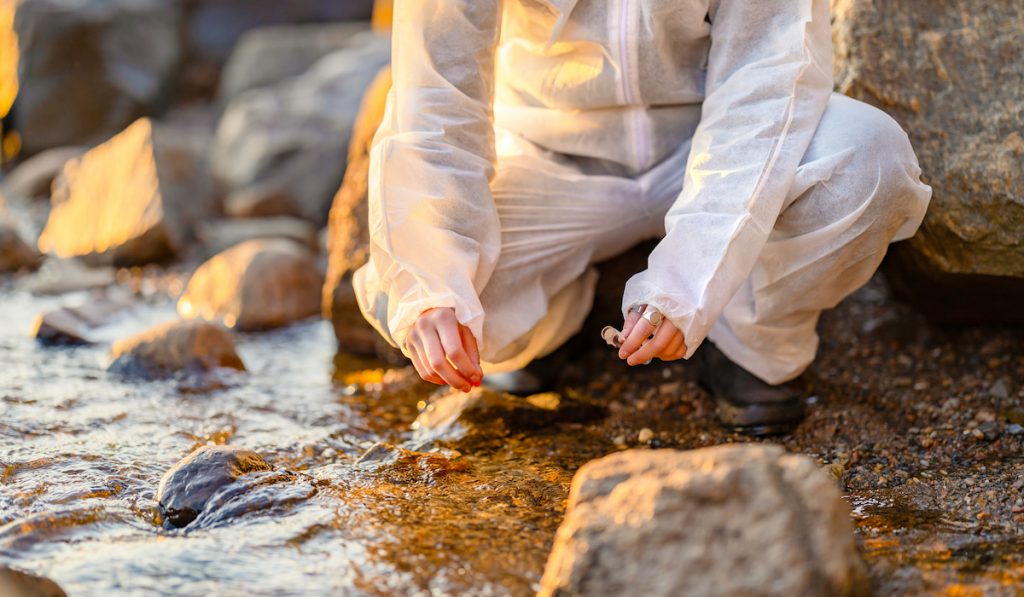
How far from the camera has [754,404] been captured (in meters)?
2.50

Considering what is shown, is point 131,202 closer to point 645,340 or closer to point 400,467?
point 400,467

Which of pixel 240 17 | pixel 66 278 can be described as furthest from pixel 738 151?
pixel 240 17

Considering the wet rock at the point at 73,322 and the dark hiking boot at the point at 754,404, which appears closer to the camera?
the dark hiking boot at the point at 754,404

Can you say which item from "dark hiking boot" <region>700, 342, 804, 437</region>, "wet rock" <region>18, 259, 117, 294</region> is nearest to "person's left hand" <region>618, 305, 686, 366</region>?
"dark hiking boot" <region>700, 342, 804, 437</region>

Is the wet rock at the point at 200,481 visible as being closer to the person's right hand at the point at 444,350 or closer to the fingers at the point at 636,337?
the person's right hand at the point at 444,350

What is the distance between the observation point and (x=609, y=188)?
2.47 meters

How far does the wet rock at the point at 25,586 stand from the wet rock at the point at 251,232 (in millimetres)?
3217

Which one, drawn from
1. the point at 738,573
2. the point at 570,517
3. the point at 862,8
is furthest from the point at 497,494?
the point at 862,8

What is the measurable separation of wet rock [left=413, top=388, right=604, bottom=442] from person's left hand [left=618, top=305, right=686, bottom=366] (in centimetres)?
63

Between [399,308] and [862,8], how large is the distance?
1404 mm

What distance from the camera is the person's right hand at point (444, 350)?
77.9 inches

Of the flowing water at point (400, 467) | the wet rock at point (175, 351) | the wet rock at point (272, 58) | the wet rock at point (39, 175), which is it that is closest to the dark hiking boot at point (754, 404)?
the flowing water at point (400, 467)

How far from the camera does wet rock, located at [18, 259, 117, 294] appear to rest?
4262mm

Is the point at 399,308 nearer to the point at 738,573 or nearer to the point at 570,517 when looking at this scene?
the point at 570,517
